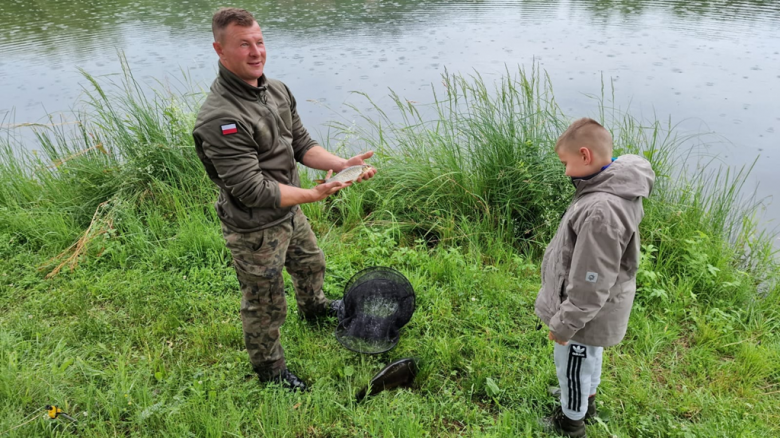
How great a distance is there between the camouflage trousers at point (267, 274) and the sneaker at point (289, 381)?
0.09 ft

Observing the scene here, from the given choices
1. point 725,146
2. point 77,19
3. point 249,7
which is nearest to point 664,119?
point 725,146

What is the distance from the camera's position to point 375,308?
3.18 metres

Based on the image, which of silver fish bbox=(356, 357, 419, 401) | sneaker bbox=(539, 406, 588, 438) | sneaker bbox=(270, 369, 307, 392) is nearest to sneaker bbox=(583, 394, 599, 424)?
sneaker bbox=(539, 406, 588, 438)

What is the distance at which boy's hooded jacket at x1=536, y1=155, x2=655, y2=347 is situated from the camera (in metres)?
1.89

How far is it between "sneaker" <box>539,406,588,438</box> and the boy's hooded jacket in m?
0.49

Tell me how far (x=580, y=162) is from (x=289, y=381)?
1.91 m

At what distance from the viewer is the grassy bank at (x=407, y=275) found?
8.35 ft

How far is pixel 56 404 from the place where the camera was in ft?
8.40

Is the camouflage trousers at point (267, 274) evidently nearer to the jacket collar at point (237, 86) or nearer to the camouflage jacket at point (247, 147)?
the camouflage jacket at point (247, 147)

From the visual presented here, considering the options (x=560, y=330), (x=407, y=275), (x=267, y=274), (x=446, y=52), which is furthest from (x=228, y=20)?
(x=446, y=52)

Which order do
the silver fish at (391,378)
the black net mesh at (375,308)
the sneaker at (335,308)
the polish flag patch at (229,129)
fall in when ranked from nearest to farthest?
the polish flag patch at (229,129), the silver fish at (391,378), the black net mesh at (375,308), the sneaker at (335,308)

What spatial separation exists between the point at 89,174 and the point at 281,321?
3.21 meters

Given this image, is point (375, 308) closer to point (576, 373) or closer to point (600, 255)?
point (576, 373)

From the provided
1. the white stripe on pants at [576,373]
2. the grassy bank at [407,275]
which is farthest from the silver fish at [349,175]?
the white stripe on pants at [576,373]
